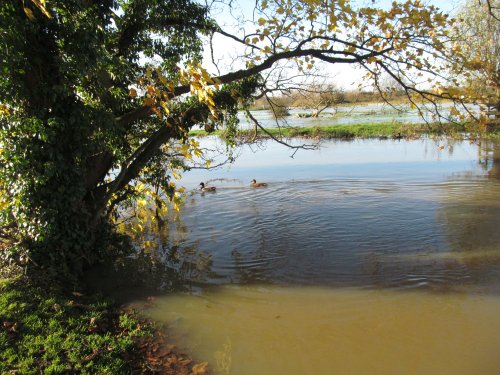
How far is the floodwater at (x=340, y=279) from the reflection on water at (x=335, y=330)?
2 centimetres

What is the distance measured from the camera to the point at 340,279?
264 inches

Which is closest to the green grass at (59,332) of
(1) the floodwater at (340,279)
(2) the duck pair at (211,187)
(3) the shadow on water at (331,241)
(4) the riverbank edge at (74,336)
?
(4) the riverbank edge at (74,336)

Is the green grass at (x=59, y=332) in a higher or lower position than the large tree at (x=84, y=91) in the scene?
lower

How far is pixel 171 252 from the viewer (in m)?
8.50

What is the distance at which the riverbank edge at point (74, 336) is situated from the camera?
13.9 feet

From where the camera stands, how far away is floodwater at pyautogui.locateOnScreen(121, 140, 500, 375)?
4.70 metres

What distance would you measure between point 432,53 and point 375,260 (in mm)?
3837

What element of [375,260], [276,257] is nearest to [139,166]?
[276,257]

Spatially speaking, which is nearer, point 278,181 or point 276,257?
point 276,257

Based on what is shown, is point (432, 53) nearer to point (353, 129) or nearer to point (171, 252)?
point (171, 252)

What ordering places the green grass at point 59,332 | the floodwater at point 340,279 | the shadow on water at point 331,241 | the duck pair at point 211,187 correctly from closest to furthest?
the green grass at point 59,332 → the floodwater at point 340,279 → the shadow on water at point 331,241 → the duck pair at point 211,187

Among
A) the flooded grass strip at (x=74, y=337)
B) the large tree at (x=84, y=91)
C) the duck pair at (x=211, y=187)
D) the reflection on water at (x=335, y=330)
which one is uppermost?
the large tree at (x=84, y=91)

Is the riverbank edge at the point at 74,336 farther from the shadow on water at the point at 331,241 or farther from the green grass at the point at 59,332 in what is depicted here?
the shadow on water at the point at 331,241

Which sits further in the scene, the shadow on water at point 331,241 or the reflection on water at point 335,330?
the shadow on water at point 331,241
